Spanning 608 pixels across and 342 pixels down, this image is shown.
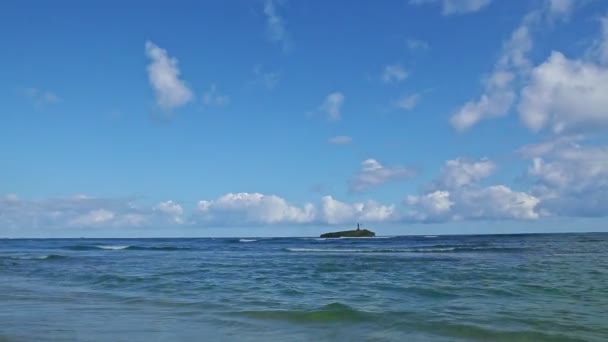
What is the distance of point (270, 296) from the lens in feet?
60.4

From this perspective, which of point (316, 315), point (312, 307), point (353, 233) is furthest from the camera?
point (353, 233)

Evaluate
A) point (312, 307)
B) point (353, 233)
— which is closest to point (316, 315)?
point (312, 307)

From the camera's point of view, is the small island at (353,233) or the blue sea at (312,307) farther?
the small island at (353,233)

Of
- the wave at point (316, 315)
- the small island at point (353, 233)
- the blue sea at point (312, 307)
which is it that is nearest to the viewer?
the blue sea at point (312, 307)

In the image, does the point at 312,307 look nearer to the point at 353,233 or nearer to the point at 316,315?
the point at 316,315

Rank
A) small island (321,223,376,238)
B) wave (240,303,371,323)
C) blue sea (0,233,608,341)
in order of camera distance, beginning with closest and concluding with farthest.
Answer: blue sea (0,233,608,341), wave (240,303,371,323), small island (321,223,376,238)

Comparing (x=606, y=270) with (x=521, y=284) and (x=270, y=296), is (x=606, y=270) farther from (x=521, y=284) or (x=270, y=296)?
(x=270, y=296)

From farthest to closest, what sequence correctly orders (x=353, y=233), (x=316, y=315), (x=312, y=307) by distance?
(x=353, y=233), (x=312, y=307), (x=316, y=315)

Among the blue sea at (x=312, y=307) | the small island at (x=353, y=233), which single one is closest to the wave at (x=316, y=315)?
the blue sea at (x=312, y=307)

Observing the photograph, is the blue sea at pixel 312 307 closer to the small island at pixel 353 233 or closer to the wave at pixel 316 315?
the wave at pixel 316 315

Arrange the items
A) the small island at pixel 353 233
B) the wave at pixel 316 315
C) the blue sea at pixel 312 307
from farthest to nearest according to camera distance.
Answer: the small island at pixel 353 233
the wave at pixel 316 315
the blue sea at pixel 312 307

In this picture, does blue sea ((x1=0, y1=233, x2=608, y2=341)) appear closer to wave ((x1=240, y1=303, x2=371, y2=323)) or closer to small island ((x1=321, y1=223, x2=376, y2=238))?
wave ((x1=240, y1=303, x2=371, y2=323))

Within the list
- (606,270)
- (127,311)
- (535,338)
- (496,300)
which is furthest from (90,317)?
(606,270)

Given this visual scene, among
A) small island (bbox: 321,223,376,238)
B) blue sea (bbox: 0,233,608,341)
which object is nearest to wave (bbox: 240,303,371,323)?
blue sea (bbox: 0,233,608,341)
